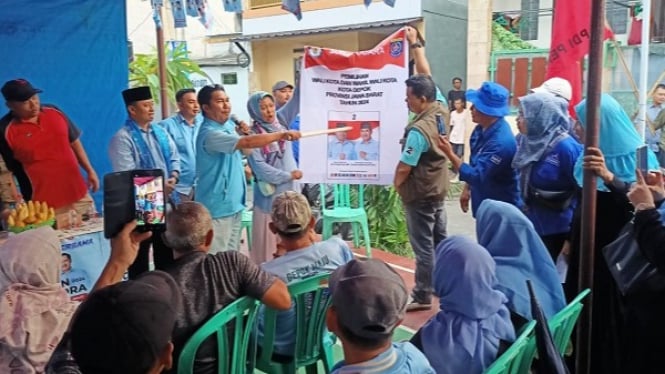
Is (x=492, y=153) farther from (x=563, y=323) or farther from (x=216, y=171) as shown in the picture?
(x=216, y=171)

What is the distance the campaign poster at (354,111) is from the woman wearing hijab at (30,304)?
102 inches

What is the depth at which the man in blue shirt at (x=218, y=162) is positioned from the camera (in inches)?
143

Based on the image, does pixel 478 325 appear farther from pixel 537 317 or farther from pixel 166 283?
pixel 166 283

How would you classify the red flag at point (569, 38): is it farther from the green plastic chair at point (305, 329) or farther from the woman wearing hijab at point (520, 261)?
the green plastic chair at point (305, 329)

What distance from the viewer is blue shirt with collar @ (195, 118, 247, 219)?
3.63 m

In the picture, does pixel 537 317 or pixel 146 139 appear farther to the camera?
pixel 146 139

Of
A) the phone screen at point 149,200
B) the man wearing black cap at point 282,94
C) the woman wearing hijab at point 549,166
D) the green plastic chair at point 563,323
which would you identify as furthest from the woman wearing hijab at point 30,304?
the man wearing black cap at point 282,94

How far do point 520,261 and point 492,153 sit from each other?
1.39 meters

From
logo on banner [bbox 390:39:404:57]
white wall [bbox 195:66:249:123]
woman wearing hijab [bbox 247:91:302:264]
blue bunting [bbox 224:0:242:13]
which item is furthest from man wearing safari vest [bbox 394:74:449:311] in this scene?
white wall [bbox 195:66:249:123]

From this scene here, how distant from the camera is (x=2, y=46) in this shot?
13.8 ft

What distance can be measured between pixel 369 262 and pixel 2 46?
12.3 ft

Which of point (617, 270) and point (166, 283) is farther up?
point (166, 283)

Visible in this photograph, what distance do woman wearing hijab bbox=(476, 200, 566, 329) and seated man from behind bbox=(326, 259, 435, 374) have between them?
694mm

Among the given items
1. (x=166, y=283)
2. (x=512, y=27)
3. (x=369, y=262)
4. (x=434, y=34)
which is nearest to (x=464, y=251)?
(x=369, y=262)
